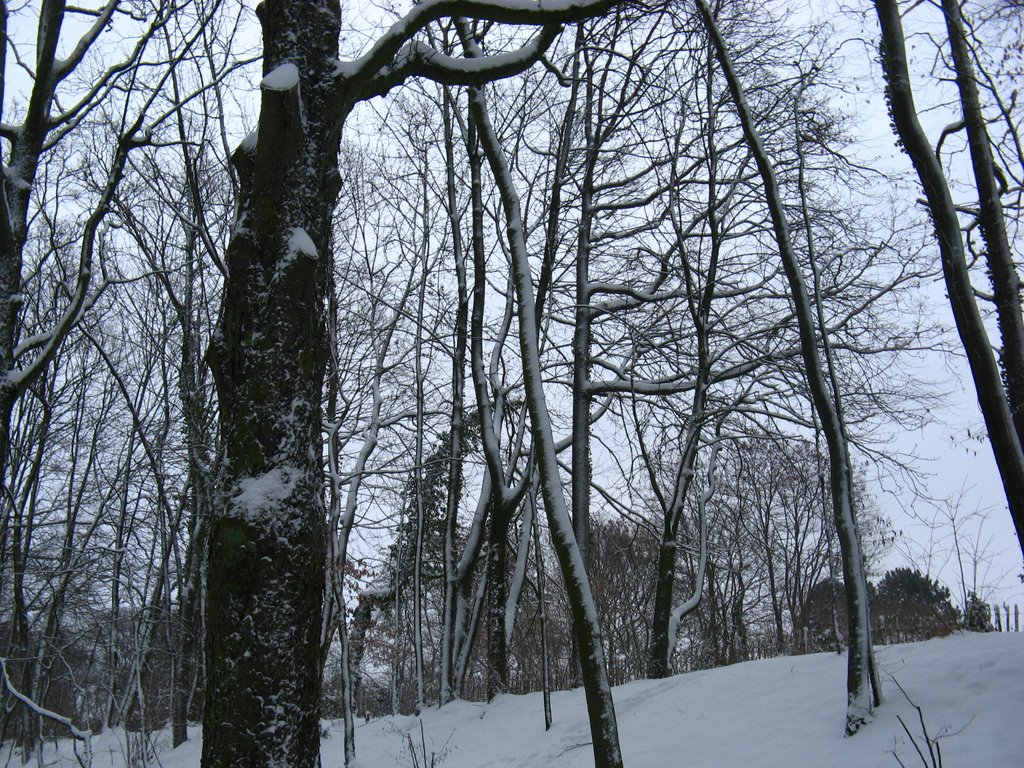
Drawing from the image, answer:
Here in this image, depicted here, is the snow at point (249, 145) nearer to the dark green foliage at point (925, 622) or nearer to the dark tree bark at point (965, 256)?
the dark tree bark at point (965, 256)

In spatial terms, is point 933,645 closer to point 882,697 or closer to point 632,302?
point 882,697

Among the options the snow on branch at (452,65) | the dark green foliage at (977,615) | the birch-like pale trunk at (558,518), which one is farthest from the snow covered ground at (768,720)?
the snow on branch at (452,65)

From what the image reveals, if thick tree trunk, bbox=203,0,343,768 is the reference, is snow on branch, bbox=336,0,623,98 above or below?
above

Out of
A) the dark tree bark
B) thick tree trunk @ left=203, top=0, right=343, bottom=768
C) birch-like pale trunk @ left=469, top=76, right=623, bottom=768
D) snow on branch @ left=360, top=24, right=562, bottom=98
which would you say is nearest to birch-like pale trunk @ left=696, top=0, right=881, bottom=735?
the dark tree bark

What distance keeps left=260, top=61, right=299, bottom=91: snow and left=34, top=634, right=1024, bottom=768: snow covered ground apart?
563 centimetres

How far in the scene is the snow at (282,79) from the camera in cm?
348

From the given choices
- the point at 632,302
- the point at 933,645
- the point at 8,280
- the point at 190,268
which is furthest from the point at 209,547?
the point at 190,268

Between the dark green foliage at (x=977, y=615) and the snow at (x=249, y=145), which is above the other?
the snow at (x=249, y=145)

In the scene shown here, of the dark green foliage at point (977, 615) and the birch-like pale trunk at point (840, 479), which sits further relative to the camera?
the dark green foliage at point (977, 615)

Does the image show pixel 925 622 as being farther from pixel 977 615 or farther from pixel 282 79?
pixel 282 79

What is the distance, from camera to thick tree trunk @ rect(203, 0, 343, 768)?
9.42 ft

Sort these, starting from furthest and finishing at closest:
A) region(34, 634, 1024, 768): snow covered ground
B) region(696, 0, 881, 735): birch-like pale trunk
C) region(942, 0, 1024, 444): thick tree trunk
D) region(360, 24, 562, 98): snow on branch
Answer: region(942, 0, 1024, 444): thick tree trunk, region(696, 0, 881, 735): birch-like pale trunk, region(34, 634, 1024, 768): snow covered ground, region(360, 24, 562, 98): snow on branch

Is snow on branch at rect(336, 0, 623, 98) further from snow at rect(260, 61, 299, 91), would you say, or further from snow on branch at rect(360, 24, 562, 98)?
snow at rect(260, 61, 299, 91)

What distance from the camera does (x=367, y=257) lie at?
13.8m
